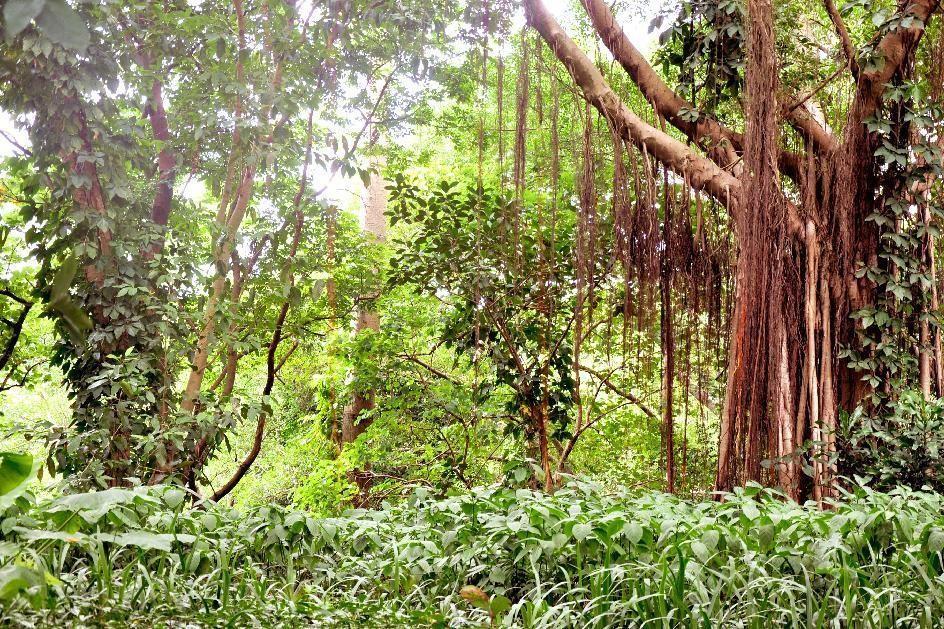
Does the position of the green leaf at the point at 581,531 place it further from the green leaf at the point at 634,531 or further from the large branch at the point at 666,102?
the large branch at the point at 666,102

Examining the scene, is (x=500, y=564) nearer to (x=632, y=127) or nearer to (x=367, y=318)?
(x=632, y=127)

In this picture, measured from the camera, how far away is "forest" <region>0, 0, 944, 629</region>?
1.74m

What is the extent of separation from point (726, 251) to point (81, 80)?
3.09m

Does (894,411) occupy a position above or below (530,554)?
above

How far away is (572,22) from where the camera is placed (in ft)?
23.2

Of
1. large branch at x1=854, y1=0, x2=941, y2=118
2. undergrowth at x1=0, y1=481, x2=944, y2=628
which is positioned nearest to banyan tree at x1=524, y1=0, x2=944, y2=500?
large branch at x1=854, y1=0, x2=941, y2=118

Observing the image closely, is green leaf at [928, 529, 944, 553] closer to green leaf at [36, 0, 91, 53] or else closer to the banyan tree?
the banyan tree

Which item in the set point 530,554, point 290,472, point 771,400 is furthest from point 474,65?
point 290,472

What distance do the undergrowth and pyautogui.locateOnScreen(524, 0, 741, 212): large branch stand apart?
2.03m

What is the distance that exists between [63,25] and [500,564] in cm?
160

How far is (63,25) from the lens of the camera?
2.26ft

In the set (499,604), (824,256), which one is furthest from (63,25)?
(824,256)

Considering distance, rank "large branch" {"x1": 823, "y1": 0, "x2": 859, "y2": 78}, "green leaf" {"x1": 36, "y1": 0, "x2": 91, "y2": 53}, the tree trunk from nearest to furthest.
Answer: "green leaf" {"x1": 36, "y1": 0, "x2": 91, "y2": 53}, "large branch" {"x1": 823, "y1": 0, "x2": 859, "y2": 78}, the tree trunk

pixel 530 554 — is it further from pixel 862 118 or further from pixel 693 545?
pixel 862 118
